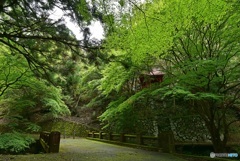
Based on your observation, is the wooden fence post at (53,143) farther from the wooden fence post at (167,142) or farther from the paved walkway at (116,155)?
the wooden fence post at (167,142)

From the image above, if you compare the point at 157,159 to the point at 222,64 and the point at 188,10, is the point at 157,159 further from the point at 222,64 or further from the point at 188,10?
the point at 188,10

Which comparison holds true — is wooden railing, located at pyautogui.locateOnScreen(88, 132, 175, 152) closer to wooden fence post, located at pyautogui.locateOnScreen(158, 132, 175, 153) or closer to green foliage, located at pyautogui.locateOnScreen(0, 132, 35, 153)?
wooden fence post, located at pyautogui.locateOnScreen(158, 132, 175, 153)

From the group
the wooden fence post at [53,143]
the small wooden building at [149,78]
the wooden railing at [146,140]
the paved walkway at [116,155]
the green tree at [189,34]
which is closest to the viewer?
the green tree at [189,34]

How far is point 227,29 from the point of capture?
636cm

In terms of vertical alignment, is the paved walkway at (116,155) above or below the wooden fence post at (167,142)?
below

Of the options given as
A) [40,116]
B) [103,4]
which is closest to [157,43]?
[103,4]

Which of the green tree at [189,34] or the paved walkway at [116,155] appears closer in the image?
the green tree at [189,34]

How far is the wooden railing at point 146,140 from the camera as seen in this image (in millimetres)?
8469

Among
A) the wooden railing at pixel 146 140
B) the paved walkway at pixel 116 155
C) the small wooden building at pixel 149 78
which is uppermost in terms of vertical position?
the small wooden building at pixel 149 78

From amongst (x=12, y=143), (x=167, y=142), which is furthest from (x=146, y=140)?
(x=12, y=143)

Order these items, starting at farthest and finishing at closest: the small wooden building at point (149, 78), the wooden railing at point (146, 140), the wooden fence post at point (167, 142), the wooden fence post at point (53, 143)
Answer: the small wooden building at point (149, 78) → the wooden railing at point (146, 140) → the wooden fence post at point (167, 142) → the wooden fence post at point (53, 143)

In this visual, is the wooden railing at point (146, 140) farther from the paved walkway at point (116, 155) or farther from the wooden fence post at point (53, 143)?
the wooden fence post at point (53, 143)

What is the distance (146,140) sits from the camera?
11133 millimetres

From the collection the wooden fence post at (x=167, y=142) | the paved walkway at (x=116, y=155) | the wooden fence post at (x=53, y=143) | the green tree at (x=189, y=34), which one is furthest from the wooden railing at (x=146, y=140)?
the wooden fence post at (x=53, y=143)
